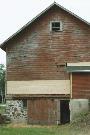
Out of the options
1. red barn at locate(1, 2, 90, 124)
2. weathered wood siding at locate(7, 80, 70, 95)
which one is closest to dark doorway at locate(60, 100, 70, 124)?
red barn at locate(1, 2, 90, 124)

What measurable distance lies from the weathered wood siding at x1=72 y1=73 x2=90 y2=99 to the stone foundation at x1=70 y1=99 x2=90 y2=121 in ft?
0.99

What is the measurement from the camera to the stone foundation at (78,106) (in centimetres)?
3238

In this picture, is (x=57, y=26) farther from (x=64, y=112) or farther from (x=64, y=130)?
(x=64, y=130)

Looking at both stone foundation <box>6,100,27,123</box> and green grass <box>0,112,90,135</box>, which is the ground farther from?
stone foundation <box>6,100,27,123</box>

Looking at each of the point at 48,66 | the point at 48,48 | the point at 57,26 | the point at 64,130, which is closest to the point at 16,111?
the point at 48,66

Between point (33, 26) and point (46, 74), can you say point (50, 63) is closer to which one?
point (46, 74)

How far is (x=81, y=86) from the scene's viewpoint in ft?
108

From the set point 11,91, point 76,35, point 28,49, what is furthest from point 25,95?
point 76,35

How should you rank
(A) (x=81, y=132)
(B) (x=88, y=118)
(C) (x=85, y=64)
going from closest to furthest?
(A) (x=81, y=132) → (B) (x=88, y=118) → (C) (x=85, y=64)

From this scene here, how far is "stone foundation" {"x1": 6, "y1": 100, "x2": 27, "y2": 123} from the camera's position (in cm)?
3388

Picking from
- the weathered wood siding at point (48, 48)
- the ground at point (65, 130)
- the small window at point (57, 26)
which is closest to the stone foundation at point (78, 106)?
the ground at point (65, 130)

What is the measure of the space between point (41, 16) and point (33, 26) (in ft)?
3.10

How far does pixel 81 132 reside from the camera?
88.3ft

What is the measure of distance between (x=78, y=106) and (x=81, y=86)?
1443 millimetres
